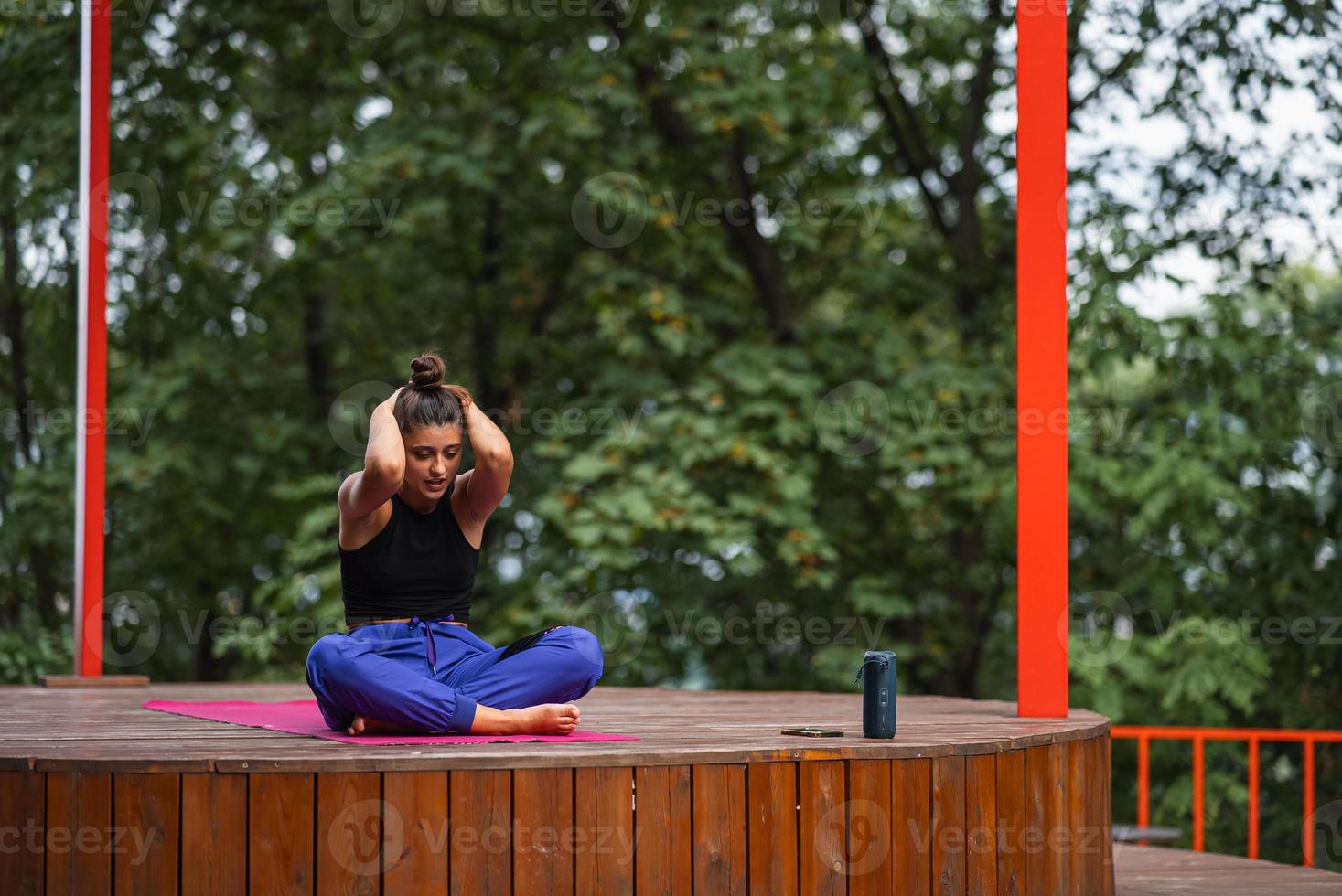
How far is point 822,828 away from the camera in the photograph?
122 inches

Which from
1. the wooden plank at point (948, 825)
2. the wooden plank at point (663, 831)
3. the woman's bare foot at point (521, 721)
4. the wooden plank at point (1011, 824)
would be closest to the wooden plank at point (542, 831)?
the wooden plank at point (663, 831)

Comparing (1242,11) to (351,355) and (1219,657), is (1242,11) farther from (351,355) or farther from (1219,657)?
(351,355)

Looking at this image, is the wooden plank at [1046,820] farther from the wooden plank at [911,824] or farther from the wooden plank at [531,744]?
the wooden plank at [911,824]

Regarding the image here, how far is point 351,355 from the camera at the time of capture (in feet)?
32.9

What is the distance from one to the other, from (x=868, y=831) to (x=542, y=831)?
2.40 ft

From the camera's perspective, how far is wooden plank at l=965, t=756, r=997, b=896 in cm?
328

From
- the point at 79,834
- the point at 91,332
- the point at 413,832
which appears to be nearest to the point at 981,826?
the point at 413,832

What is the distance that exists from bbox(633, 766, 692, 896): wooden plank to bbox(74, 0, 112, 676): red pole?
342 cm

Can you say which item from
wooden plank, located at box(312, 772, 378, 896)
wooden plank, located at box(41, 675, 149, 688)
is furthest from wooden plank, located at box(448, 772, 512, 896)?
wooden plank, located at box(41, 675, 149, 688)

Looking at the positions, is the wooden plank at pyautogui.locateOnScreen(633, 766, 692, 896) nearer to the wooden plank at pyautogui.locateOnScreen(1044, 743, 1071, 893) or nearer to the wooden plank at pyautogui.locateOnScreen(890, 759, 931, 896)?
the wooden plank at pyautogui.locateOnScreen(890, 759, 931, 896)

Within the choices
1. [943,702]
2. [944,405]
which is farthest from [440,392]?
[944,405]

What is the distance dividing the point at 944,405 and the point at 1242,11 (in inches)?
108

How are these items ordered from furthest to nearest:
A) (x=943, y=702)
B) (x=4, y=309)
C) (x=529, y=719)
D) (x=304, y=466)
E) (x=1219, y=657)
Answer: (x=4, y=309), (x=304, y=466), (x=1219, y=657), (x=943, y=702), (x=529, y=719)

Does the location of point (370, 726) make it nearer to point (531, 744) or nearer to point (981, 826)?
point (531, 744)
